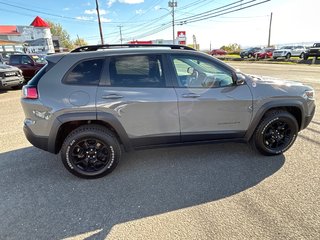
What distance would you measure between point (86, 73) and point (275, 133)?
3087mm

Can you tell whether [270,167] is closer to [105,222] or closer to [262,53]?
[105,222]

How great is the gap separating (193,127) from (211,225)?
140cm

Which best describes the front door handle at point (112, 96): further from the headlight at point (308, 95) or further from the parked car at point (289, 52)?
the parked car at point (289, 52)

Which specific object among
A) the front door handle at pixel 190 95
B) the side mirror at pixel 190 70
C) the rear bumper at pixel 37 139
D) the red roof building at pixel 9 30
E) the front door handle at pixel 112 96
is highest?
the red roof building at pixel 9 30

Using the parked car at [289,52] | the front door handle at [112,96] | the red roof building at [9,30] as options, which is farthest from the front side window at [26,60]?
the red roof building at [9,30]

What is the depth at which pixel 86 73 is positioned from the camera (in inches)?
118

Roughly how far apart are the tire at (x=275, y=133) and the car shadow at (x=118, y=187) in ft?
0.55

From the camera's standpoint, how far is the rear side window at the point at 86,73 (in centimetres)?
296

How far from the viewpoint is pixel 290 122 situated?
3.52m

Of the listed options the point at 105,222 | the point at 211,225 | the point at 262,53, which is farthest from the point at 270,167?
the point at 262,53

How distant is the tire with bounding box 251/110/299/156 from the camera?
3.44m

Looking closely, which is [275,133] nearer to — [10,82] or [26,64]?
[10,82]

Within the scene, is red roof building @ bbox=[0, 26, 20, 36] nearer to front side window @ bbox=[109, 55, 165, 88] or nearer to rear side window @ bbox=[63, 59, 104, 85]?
rear side window @ bbox=[63, 59, 104, 85]

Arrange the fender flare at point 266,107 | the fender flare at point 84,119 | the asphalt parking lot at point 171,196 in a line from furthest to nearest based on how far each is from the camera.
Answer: the fender flare at point 266,107 < the fender flare at point 84,119 < the asphalt parking lot at point 171,196
